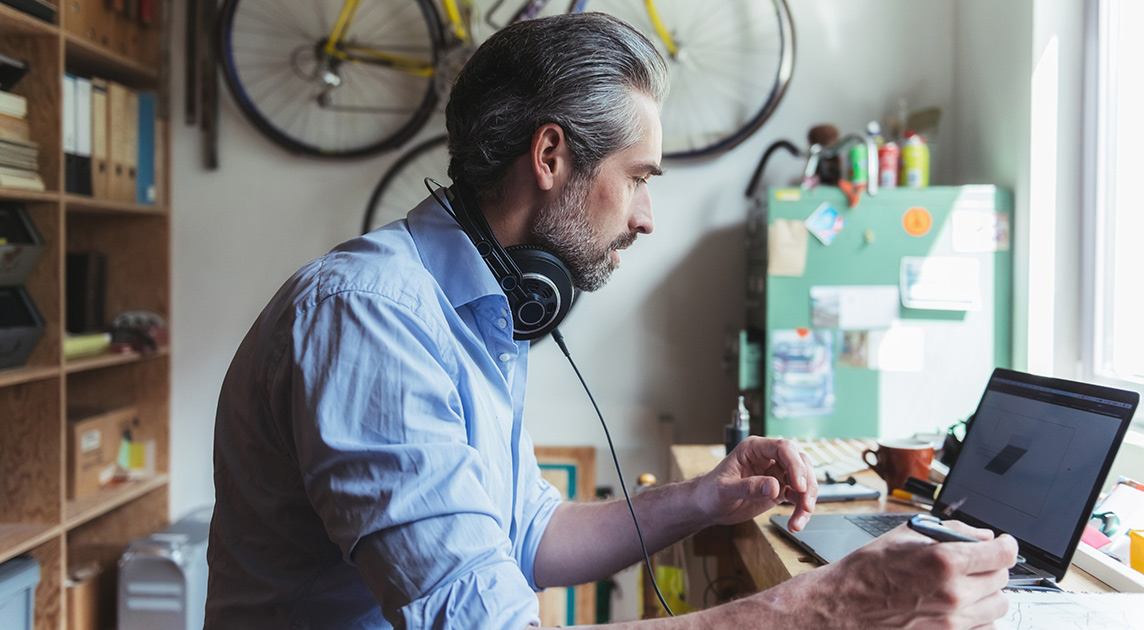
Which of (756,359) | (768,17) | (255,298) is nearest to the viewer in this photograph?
(756,359)

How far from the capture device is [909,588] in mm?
680

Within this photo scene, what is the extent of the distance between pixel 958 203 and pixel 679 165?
2.76 ft

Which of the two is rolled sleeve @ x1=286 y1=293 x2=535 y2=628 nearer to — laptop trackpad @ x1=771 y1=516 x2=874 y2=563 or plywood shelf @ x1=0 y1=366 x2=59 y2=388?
laptop trackpad @ x1=771 y1=516 x2=874 y2=563

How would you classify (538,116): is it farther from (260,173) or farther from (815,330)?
(260,173)

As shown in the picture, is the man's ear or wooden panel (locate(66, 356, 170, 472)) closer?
the man's ear

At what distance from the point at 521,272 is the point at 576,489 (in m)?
1.61

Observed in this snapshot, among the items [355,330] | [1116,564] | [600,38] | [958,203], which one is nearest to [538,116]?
[600,38]

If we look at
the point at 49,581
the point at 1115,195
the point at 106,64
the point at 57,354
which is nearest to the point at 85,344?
the point at 57,354

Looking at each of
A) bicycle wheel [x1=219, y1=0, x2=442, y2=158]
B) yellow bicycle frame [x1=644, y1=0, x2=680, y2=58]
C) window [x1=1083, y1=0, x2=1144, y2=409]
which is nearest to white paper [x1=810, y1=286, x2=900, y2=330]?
window [x1=1083, y1=0, x2=1144, y2=409]

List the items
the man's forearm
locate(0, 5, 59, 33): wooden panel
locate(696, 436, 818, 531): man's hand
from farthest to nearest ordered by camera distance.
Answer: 1. locate(0, 5, 59, 33): wooden panel
2. the man's forearm
3. locate(696, 436, 818, 531): man's hand

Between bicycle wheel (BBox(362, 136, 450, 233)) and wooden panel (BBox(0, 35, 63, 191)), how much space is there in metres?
0.86

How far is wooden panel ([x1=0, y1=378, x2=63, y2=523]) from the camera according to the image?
2.07 metres

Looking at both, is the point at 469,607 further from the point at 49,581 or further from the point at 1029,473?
the point at 49,581

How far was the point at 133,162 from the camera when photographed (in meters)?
2.46
